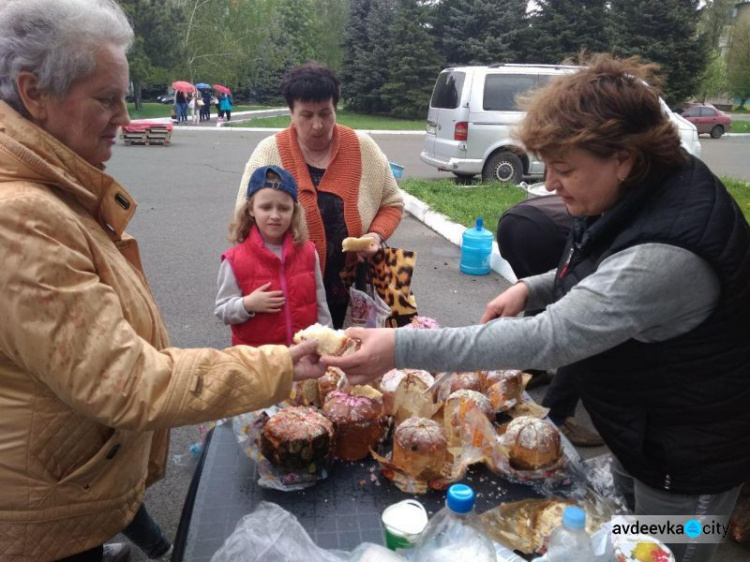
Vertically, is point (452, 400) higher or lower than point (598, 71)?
lower

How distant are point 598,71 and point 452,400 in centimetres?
119

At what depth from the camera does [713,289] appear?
1530 millimetres

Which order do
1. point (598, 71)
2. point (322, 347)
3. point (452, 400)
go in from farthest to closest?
point (452, 400)
point (322, 347)
point (598, 71)

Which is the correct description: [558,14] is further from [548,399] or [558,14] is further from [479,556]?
[479,556]

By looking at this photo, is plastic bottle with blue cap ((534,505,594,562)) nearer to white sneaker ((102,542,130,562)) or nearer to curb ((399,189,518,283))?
white sneaker ((102,542,130,562))

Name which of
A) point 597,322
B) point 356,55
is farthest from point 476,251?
point 356,55

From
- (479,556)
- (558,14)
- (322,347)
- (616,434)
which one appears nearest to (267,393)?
(322,347)

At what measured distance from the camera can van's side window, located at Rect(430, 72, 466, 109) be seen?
→ 1109cm

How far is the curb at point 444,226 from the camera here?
6555mm

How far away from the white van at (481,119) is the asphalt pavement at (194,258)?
2.10 meters

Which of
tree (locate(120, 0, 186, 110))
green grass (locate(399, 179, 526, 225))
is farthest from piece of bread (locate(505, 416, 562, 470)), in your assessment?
tree (locate(120, 0, 186, 110))

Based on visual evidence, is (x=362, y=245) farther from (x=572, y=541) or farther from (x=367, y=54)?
(x=367, y=54)

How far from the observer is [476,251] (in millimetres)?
6516

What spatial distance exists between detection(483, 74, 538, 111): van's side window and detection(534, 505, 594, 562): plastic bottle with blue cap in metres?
10.4
